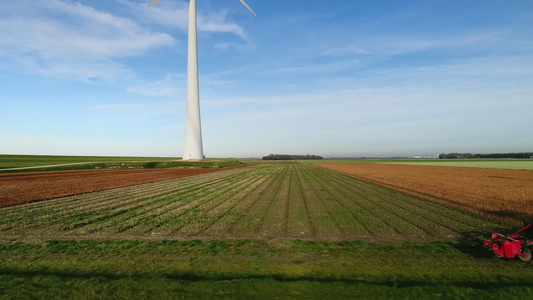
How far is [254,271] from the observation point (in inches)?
302

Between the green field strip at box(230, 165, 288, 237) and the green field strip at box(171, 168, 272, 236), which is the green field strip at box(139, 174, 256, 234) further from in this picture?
the green field strip at box(230, 165, 288, 237)

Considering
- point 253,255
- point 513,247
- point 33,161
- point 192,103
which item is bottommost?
point 253,255

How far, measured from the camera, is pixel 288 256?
29.1 ft

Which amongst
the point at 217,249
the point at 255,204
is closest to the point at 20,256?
the point at 217,249

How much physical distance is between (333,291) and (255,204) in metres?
12.2

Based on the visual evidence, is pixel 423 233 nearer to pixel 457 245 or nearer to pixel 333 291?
pixel 457 245

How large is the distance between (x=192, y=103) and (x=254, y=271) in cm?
6952

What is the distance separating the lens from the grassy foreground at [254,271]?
6.40 metres

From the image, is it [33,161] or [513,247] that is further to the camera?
[33,161]

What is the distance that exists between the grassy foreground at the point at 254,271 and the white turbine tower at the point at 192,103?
2567 inches

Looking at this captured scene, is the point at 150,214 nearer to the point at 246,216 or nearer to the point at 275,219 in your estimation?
the point at 246,216

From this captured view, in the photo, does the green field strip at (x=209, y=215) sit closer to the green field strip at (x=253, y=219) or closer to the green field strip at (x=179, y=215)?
the green field strip at (x=179, y=215)

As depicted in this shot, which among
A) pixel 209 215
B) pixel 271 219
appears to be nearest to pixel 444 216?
pixel 271 219

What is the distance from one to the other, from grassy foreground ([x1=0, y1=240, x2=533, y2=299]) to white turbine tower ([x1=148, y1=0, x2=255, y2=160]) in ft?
214
